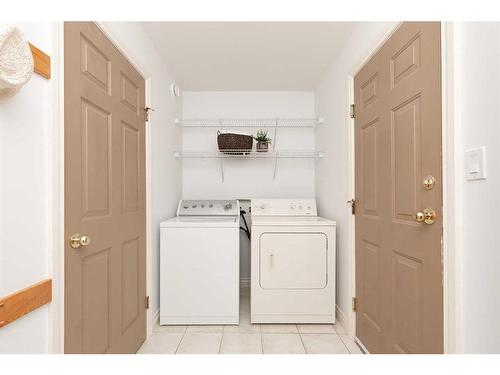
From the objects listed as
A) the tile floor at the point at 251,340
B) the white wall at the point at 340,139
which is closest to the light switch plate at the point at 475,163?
the white wall at the point at 340,139

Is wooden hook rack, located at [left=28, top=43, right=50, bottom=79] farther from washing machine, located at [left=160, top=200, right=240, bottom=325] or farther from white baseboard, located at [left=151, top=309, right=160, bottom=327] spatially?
white baseboard, located at [left=151, top=309, right=160, bottom=327]

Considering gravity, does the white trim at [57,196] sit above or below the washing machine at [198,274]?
above

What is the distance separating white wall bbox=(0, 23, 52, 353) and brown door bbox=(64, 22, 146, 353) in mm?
111

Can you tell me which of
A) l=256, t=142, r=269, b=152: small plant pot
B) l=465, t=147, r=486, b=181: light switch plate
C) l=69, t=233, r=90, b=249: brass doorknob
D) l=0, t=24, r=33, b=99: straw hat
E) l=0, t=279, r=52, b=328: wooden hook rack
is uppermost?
l=256, t=142, r=269, b=152: small plant pot

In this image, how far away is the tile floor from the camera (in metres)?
1.93

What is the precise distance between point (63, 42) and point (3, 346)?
1090mm

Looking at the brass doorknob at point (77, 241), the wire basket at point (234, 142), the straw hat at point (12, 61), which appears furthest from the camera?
the wire basket at point (234, 142)

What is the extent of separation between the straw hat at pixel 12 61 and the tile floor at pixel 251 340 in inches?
70.2

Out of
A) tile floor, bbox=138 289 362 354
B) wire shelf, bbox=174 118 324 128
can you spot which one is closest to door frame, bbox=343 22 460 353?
tile floor, bbox=138 289 362 354

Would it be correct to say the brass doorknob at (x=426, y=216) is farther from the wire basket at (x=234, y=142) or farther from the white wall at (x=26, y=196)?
the wire basket at (x=234, y=142)

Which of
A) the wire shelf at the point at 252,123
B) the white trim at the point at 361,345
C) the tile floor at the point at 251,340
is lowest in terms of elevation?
the tile floor at the point at 251,340

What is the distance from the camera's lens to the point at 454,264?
3.51 ft

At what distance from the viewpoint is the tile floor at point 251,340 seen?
1.93 m

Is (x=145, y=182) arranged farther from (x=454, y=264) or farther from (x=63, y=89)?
(x=454, y=264)
